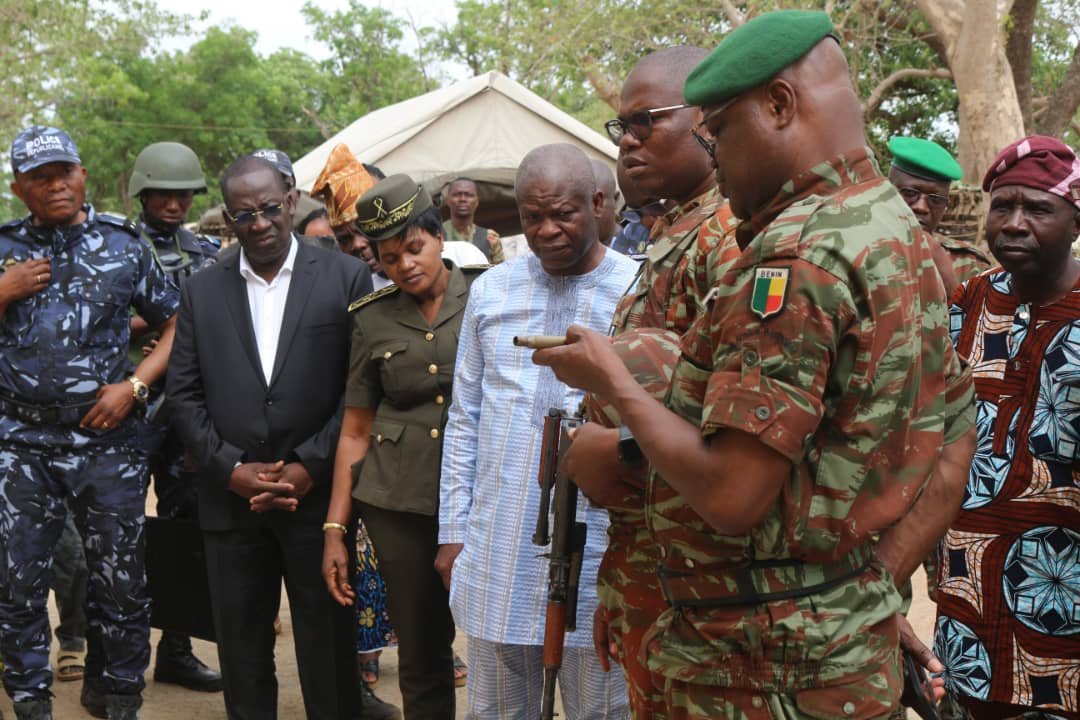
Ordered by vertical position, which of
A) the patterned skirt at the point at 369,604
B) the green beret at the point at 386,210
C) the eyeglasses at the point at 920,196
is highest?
the eyeglasses at the point at 920,196

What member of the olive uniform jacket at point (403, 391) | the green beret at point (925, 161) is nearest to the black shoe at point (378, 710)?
the olive uniform jacket at point (403, 391)

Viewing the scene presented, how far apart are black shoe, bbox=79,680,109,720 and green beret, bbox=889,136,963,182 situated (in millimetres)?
4093

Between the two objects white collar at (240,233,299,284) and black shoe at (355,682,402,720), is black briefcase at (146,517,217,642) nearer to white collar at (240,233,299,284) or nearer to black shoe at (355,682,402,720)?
black shoe at (355,682,402,720)

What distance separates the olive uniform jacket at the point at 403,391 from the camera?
13.2 ft

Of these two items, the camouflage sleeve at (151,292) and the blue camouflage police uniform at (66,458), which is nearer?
the blue camouflage police uniform at (66,458)

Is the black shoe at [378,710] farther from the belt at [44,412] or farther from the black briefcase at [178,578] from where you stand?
the belt at [44,412]

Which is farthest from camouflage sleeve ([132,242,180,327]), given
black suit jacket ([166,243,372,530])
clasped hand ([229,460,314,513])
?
clasped hand ([229,460,314,513])

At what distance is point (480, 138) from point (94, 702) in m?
9.58

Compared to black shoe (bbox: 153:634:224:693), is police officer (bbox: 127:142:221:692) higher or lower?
higher

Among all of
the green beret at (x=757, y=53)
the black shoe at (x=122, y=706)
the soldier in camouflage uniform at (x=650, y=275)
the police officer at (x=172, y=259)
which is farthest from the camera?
the police officer at (x=172, y=259)

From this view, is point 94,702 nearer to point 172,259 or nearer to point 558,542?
point 172,259

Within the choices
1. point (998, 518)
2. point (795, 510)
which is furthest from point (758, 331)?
point (998, 518)

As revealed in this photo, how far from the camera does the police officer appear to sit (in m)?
5.56

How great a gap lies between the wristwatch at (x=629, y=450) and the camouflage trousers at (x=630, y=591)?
1.74 feet
